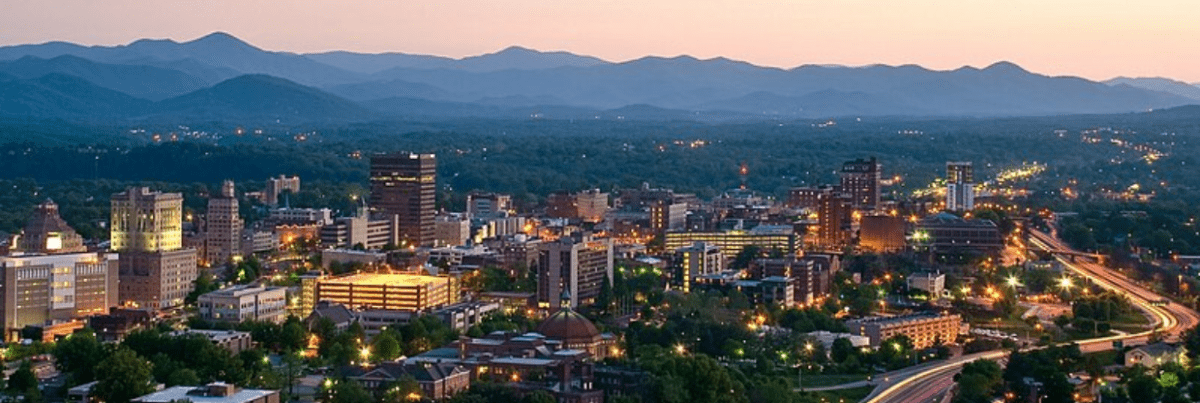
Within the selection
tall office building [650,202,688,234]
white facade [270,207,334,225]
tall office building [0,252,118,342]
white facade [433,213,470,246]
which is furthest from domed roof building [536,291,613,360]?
white facade [270,207,334,225]

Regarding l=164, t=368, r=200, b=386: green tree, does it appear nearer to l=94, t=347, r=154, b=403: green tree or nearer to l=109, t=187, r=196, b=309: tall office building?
l=94, t=347, r=154, b=403: green tree

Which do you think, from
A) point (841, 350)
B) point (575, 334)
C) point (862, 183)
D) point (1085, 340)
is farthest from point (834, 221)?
point (575, 334)

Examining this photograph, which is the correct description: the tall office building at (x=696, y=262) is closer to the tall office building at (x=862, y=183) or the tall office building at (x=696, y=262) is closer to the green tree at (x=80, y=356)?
the tall office building at (x=862, y=183)

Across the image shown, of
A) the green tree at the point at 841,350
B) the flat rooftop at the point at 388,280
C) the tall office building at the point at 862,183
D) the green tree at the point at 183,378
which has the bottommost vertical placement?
the green tree at the point at 841,350

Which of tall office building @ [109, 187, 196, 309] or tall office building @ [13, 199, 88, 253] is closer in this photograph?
tall office building @ [109, 187, 196, 309]

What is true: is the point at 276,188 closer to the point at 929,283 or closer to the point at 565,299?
the point at 929,283

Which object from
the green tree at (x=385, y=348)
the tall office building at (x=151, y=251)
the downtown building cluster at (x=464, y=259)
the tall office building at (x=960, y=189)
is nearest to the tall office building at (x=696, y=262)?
the downtown building cluster at (x=464, y=259)
